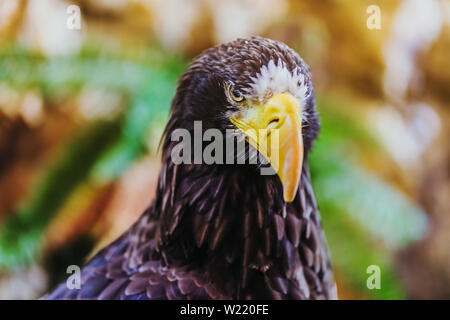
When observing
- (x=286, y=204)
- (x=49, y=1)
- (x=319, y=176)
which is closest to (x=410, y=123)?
(x=319, y=176)

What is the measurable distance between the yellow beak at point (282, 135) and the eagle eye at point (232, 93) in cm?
3

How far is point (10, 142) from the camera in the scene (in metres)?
1.35

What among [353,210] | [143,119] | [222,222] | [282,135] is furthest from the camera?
[353,210]

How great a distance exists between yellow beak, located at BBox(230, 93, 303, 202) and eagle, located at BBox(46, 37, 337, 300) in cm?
2

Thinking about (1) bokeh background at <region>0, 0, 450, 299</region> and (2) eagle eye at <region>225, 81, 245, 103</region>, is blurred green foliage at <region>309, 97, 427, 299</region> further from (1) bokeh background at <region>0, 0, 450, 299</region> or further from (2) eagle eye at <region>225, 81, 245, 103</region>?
(2) eagle eye at <region>225, 81, 245, 103</region>

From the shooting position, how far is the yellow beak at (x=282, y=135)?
0.83 meters

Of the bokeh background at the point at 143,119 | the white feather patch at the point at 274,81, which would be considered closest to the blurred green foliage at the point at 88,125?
the bokeh background at the point at 143,119

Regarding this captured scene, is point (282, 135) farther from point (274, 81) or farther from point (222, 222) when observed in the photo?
point (222, 222)

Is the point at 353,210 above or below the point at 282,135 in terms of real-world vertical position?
below

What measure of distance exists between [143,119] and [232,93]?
494mm

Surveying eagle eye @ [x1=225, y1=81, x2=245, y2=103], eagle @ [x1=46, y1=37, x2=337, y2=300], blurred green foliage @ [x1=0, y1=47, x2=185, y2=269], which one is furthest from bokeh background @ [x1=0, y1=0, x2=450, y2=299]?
eagle eye @ [x1=225, y1=81, x2=245, y2=103]

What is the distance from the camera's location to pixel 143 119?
1.32 meters

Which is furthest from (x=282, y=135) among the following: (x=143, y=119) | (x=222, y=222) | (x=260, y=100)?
(x=143, y=119)
